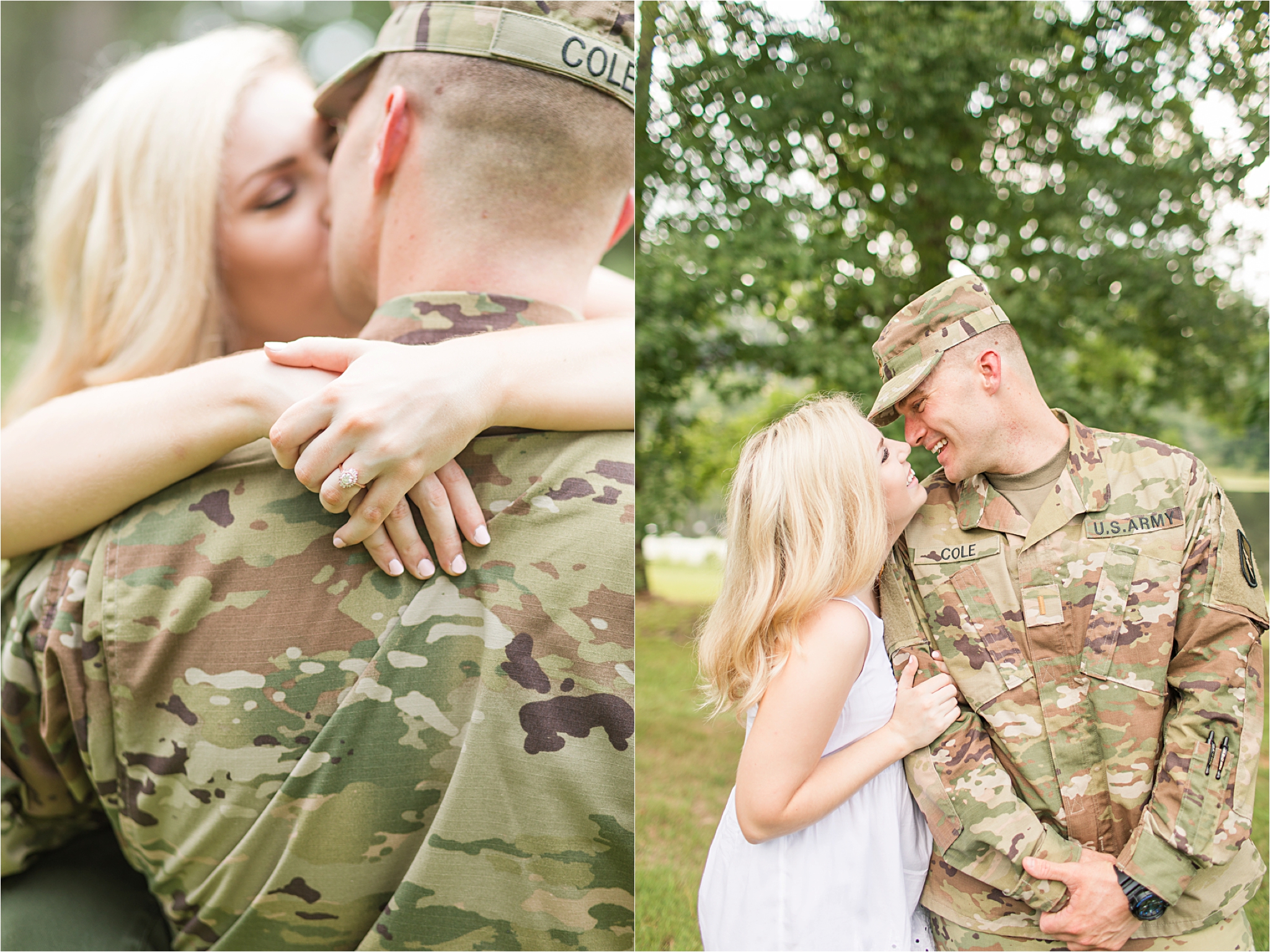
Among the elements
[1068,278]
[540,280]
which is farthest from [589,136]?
[1068,278]

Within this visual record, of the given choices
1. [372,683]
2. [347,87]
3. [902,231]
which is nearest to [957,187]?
[902,231]

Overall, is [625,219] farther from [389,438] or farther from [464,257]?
[389,438]

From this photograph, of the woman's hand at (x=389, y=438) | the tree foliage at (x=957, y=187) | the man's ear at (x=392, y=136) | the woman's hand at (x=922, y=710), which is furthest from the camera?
the tree foliage at (x=957, y=187)

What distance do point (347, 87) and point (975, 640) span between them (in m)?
1.93

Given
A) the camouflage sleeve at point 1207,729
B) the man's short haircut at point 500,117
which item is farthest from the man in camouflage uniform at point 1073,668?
the man's short haircut at point 500,117

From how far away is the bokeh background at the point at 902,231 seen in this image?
7.34ft

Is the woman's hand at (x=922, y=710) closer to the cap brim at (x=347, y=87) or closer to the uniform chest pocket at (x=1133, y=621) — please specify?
the uniform chest pocket at (x=1133, y=621)

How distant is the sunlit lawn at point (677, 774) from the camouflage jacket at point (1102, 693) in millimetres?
609

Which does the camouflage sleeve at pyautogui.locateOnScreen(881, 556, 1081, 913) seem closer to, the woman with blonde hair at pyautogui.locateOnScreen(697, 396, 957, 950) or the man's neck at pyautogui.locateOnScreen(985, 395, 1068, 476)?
the woman with blonde hair at pyautogui.locateOnScreen(697, 396, 957, 950)

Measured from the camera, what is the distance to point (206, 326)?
233 cm

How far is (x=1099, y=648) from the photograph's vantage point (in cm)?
178

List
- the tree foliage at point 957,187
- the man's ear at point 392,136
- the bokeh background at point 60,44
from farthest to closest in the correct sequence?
the bokeh background at point 60,44 → the tree foliage at point 957,187 → the man's ear at point 392,136

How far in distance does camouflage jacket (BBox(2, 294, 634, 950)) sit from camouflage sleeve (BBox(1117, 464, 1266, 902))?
110 centimetres

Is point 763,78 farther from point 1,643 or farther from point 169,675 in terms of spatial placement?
point 1,643
